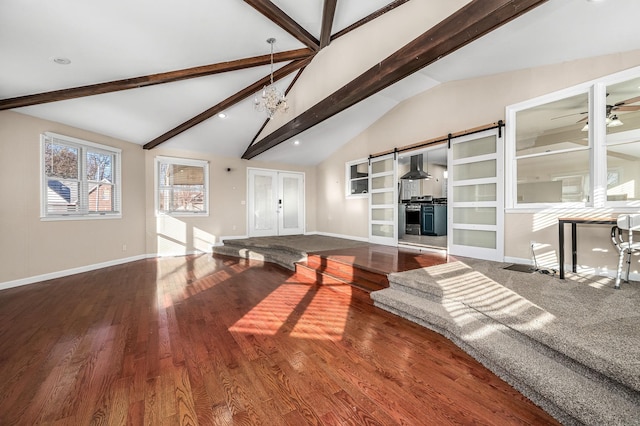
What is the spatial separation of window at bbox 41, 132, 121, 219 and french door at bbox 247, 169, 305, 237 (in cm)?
313

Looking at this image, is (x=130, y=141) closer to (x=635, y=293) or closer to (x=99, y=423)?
(x=99, y=423)

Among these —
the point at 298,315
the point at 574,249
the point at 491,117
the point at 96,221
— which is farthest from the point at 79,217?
the point at 574,249

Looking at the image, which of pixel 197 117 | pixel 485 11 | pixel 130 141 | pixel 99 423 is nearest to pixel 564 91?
pixel 485 11

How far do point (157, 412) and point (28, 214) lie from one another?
4.62 metres

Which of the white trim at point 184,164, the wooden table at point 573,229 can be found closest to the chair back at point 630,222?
the wooden table at point 573,229

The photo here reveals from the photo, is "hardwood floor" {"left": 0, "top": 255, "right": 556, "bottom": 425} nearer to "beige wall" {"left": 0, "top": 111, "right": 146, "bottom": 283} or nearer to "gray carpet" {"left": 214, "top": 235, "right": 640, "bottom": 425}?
"gray carpet" {"left": 214, "top": 235, "right": 640, "bottom": 425}

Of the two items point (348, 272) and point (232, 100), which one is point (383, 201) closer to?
point (348, 272)

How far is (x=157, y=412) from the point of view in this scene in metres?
1.51

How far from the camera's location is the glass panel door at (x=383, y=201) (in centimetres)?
579

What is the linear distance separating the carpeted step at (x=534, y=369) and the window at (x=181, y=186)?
592 centimetres

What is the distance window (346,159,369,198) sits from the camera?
6649 millimetres

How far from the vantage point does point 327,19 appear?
3.01 metres

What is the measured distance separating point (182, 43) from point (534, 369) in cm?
444

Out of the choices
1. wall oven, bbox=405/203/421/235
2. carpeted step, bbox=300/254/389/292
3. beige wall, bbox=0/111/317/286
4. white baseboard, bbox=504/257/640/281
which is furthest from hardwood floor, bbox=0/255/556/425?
wall oven, bbox=405/203/421/235
